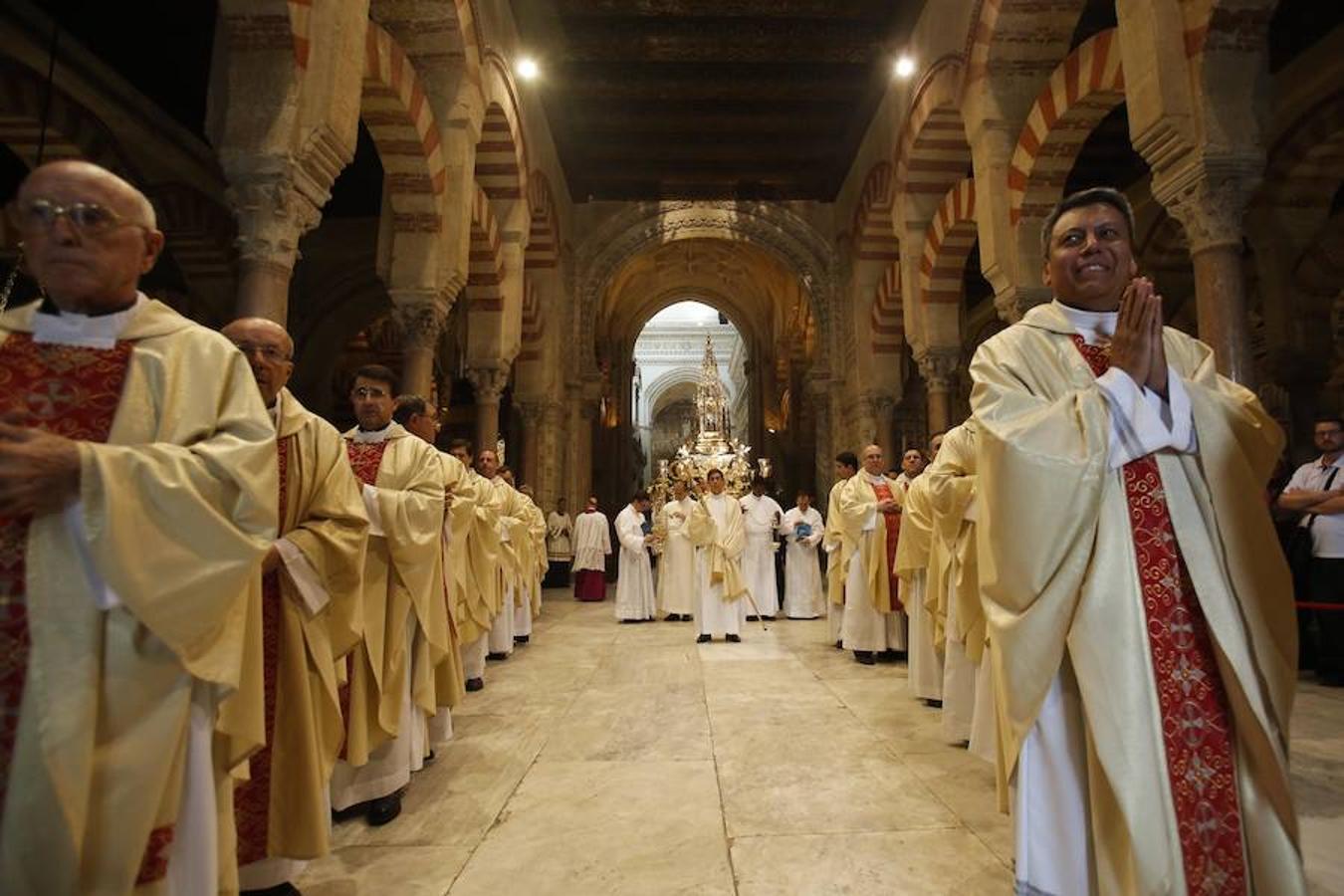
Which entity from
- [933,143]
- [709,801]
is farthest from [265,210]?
[933,143]

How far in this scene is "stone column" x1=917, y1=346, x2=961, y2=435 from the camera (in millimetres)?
9391

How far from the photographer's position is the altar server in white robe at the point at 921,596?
418 centimetres

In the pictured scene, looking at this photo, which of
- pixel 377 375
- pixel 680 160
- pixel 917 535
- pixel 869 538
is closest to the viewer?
pixel 377 375

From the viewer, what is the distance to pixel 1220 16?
14.5 ft

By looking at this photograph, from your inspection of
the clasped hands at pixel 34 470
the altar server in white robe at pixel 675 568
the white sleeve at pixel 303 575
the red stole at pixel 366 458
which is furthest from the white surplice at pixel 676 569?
the clasped hands at pixel 34 470

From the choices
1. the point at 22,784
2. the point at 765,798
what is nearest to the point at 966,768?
the point at 765,798

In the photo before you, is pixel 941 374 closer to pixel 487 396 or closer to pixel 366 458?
pixel 487 396

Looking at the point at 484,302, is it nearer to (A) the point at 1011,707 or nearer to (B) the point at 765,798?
(B) the point at 765,798

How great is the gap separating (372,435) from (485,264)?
6.69 metres

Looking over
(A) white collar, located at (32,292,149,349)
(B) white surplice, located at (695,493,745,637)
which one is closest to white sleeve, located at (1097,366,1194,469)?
(A) white collar, located at (32,292,149,349)

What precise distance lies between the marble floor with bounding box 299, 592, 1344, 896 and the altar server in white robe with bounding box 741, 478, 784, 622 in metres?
4.15

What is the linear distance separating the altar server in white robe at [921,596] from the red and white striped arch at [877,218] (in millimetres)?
6835

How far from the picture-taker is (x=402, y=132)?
665cm

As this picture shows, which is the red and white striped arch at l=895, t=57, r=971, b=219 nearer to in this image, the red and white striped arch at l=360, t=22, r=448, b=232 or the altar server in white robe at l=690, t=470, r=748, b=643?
the altar server in white robe at l=690, t=470, r=748, b=643
